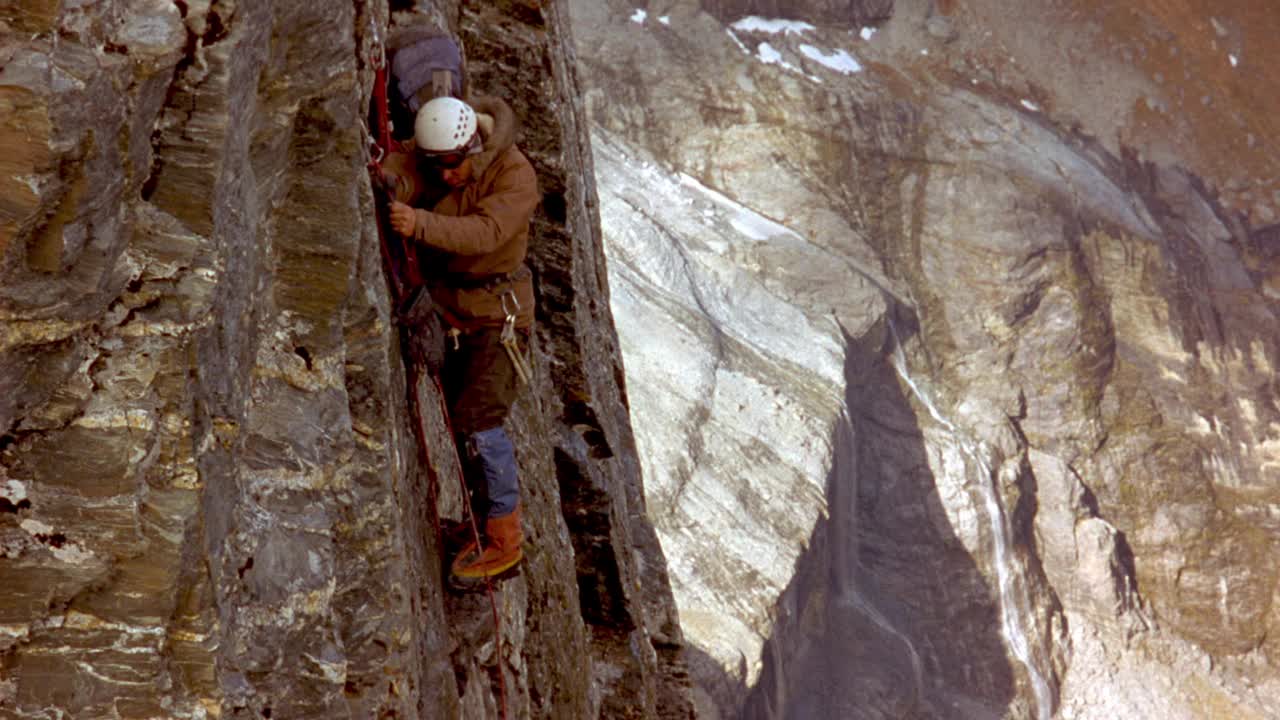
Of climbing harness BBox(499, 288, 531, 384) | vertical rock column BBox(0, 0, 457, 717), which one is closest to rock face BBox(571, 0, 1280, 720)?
climbing harness BBox(499, 288, 531, 384)

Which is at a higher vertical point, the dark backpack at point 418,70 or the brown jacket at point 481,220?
the dark backpack at point 418,70

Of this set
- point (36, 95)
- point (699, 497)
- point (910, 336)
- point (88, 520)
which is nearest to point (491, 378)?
point (88, 520)

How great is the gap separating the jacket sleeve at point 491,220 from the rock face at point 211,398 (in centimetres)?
32

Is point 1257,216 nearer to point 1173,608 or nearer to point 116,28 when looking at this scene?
point 1173,608

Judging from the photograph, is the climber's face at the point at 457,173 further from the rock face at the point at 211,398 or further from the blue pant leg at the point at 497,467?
the blue pant leg at the point at 497,467

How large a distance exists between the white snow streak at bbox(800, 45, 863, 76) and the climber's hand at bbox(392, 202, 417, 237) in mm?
30185

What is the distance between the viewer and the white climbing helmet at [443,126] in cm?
493

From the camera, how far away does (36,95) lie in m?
3.25

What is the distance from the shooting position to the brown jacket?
5.06 meters

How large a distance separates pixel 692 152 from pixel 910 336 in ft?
26.0

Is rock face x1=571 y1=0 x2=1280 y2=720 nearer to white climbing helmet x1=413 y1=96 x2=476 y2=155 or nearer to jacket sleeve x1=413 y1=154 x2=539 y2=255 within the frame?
jacket sleeve x1=413 y1=154 x2=539 y2=255

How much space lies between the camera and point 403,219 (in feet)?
16.1

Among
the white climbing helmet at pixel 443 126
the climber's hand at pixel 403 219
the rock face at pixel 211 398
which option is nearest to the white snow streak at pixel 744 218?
the rock face at pixel 211 398

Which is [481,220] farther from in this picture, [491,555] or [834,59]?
[834,59]
